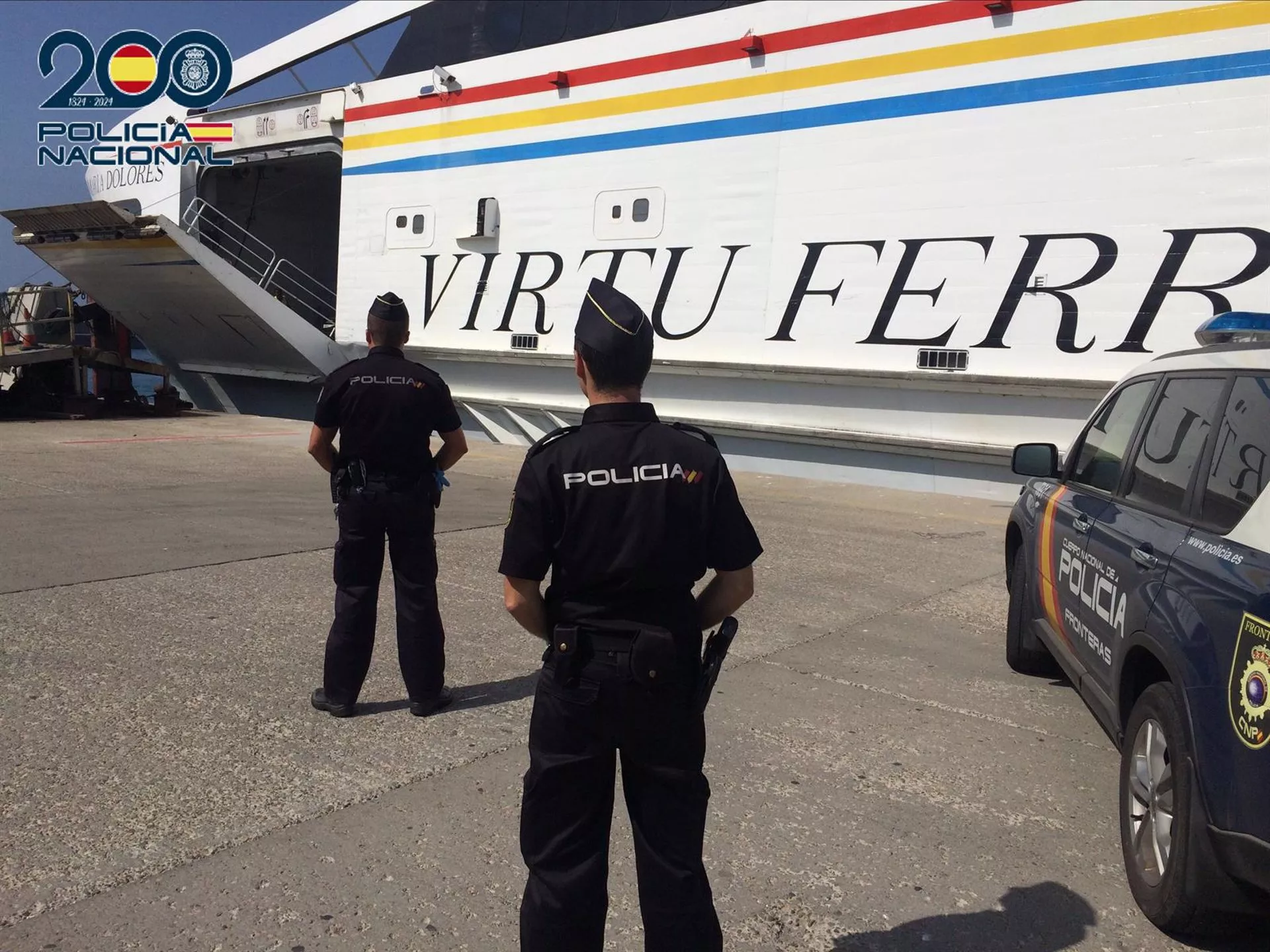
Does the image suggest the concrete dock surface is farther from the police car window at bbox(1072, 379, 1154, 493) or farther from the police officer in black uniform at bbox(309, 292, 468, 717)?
the police car window at bbox(1072, 379, 1154, 493)

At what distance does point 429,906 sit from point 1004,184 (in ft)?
30.7

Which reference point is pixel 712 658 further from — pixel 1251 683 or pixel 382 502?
pixel 382 502

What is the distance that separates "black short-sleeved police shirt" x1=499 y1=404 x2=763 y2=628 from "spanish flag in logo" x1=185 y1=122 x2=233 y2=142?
18294 millimetres

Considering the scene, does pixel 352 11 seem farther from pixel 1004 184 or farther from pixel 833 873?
pixel 833 873

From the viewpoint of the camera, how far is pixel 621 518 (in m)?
2.04

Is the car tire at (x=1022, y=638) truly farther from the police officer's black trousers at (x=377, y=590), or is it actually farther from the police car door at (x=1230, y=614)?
the police officer's black trousers at (x=377, y=590)

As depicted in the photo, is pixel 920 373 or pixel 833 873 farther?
pixel 920 373

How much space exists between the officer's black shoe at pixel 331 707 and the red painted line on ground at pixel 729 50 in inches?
369

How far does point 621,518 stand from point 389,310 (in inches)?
92.0

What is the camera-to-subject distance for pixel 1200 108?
8984mm

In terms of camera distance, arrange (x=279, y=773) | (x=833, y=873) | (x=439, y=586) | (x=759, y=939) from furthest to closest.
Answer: (x=439, y=586), (x=279, y=773), (x=833, y=873), (x=759, y=939)

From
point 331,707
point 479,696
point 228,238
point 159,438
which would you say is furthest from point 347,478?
point 228,238

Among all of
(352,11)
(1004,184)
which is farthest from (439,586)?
(352,11)

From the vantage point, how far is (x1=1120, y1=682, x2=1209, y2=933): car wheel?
100 inches
